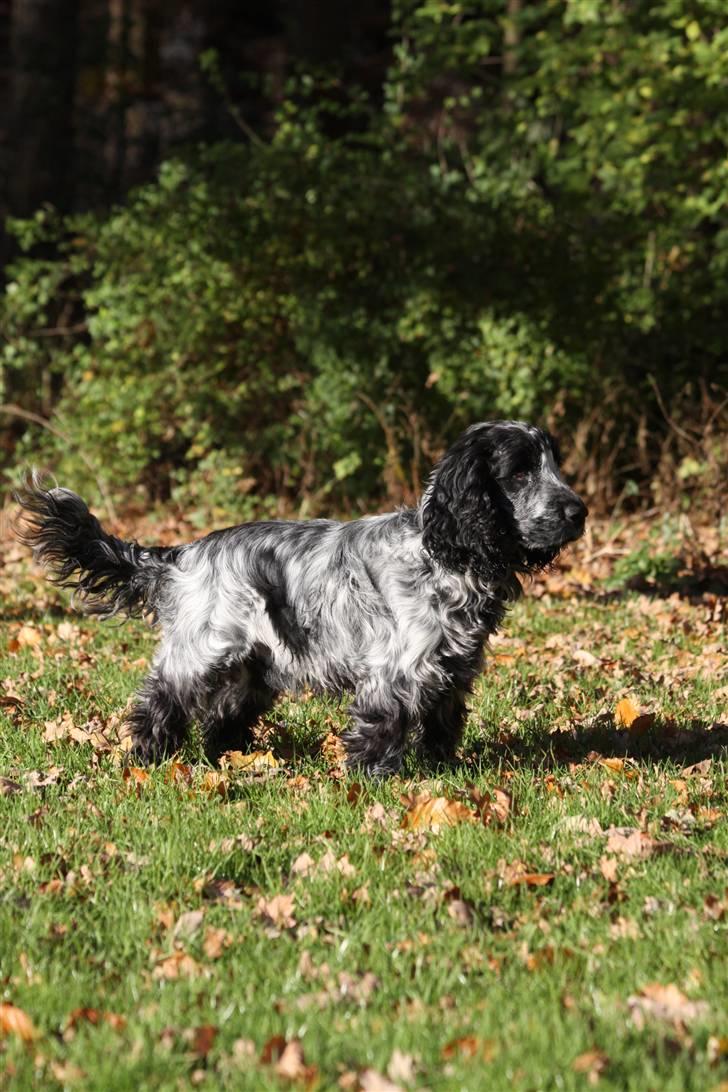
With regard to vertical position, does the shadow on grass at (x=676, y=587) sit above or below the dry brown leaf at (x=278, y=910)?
below

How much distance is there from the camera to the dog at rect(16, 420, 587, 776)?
5.93 metres

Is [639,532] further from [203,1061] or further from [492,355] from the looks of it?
[203,1061]

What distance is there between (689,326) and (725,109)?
2250 mm

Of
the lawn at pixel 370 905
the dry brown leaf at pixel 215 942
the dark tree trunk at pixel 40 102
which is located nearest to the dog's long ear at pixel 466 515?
the lawn at pixel 370 905

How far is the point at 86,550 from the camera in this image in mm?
6449

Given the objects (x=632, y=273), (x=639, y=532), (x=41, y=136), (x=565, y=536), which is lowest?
(x=639, y=532)

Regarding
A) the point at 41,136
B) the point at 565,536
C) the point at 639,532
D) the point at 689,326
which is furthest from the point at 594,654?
the point at 41,136

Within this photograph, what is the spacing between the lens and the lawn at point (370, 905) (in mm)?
3457

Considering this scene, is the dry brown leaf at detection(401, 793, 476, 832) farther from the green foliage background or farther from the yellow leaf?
the green foliage background

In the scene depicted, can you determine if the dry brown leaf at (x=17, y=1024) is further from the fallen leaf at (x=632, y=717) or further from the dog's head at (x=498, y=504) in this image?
the fallen leaf at (x=632, y=717)

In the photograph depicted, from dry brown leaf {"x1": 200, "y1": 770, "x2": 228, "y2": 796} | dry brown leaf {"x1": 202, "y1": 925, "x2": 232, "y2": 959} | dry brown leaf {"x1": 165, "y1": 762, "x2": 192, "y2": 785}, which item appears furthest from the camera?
dry brown leaf {"x1": 165, "y1": 762, "x2": 192, "y2": 785}

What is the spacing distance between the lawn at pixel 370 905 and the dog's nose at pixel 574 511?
1.12m

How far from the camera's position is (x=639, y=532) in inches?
503

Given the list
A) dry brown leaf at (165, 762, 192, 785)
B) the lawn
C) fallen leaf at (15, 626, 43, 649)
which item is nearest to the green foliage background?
fallen leaf at (15, 626, 43, 649)
